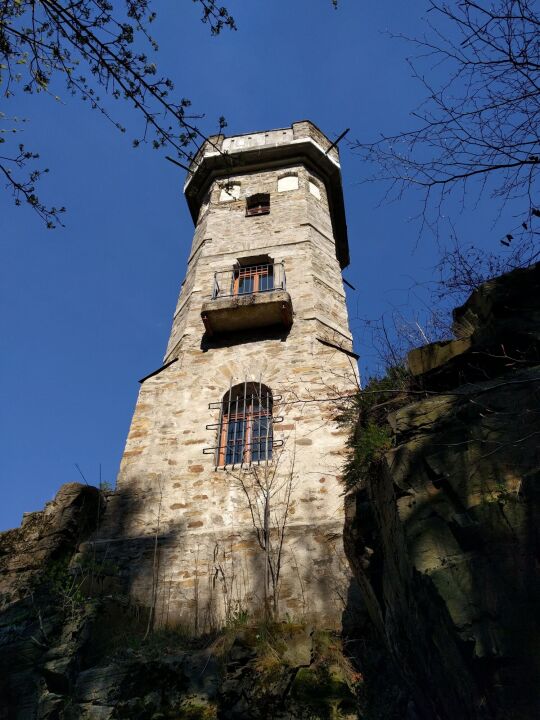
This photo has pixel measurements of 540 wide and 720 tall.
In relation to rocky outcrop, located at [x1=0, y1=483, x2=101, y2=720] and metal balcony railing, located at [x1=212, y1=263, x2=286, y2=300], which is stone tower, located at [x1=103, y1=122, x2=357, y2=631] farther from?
rocky outcrop, located at [x1=0, y1=483, x2=101, y2=720]

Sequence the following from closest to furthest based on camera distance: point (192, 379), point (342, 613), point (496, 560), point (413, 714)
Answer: point (496, 560) → point (413, 714) → point (342, 613) → point (192, 379)

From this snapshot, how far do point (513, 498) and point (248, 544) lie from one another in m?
3.66

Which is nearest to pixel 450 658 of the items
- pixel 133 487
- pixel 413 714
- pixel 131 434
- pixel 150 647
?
pixel 413 714

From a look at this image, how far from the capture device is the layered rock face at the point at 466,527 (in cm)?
326

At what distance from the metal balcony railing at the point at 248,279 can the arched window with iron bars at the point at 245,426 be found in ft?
7.68

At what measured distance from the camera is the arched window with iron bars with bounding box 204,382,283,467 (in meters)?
7.71

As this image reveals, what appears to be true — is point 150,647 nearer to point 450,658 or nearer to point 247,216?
point 450,658

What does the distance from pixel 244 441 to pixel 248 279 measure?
12.8ft

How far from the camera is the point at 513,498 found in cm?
359

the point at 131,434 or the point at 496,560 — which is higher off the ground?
the point at 131,434

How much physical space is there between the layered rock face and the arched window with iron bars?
2.61 metres

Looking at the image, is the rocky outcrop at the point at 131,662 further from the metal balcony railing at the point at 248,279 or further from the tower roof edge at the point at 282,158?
the tower roof edge at the point at 282,158

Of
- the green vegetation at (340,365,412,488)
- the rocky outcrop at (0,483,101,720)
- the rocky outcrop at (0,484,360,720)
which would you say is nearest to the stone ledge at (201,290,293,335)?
the green vegetation at (340,365,412,488)

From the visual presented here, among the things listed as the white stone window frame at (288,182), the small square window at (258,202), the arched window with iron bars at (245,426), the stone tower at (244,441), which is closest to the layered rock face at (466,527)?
the stone tower at (244,441)
